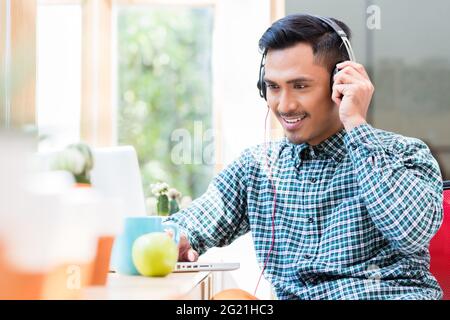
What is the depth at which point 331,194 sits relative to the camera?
80 cm

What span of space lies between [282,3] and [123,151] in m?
0.54

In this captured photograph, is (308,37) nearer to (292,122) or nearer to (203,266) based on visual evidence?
(292,122)

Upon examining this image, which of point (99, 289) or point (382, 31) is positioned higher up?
point (382, 31)

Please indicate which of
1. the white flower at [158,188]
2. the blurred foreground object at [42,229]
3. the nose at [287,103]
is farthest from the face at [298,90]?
the white flower at [158,188]

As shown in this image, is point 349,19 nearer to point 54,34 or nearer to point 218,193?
point 218,193

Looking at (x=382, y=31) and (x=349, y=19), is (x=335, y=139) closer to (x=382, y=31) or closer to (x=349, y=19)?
(x=349, y=19)

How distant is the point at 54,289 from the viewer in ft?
1.69

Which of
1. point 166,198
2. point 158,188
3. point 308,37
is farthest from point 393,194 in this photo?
point 166,198

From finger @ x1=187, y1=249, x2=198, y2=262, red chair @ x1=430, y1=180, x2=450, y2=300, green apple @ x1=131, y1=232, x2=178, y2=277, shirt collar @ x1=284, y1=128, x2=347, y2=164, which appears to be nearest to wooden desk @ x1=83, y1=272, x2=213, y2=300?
green apple @ x1=131, y1=232, x2=178, y2=277

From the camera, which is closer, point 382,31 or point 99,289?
point 99,289
